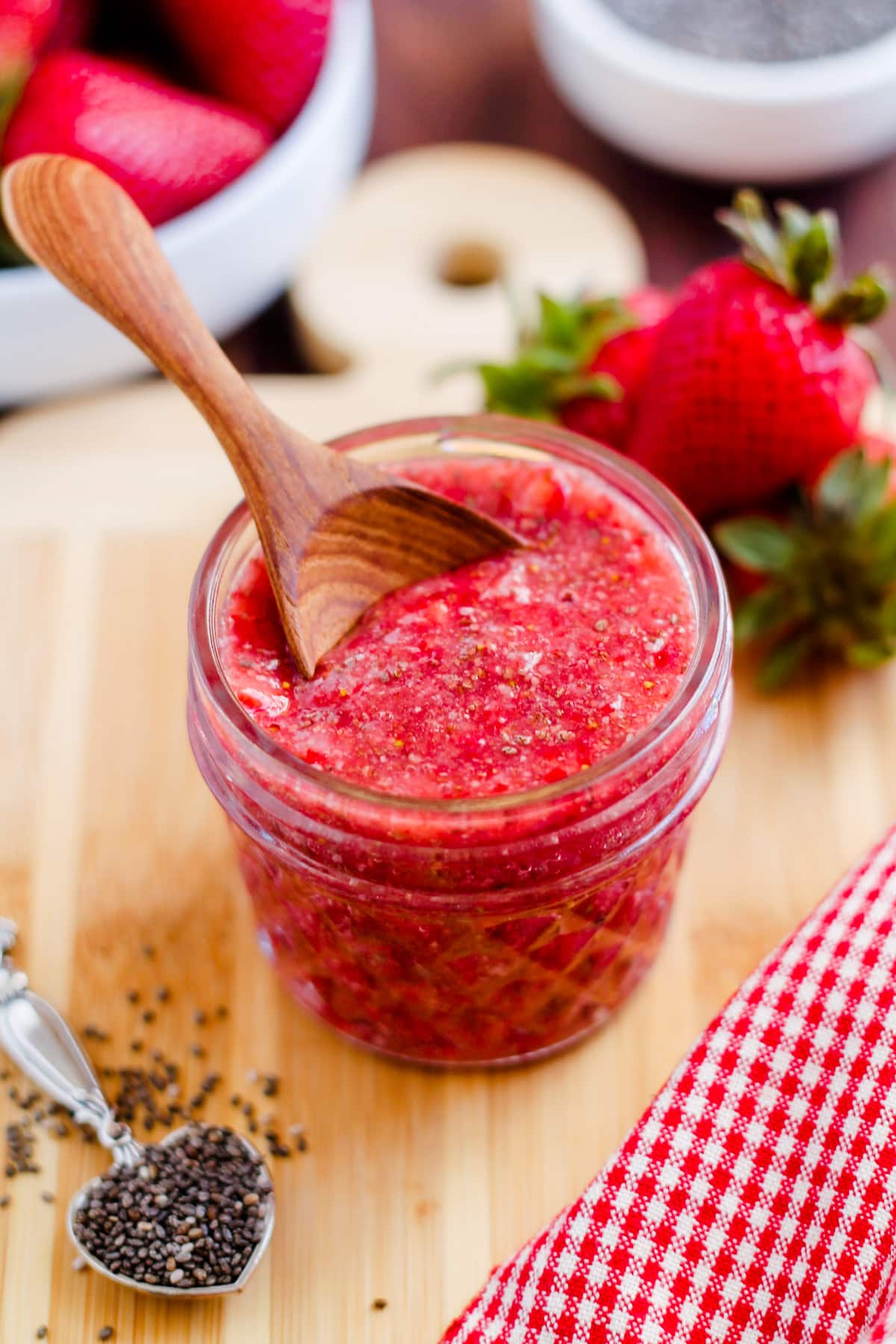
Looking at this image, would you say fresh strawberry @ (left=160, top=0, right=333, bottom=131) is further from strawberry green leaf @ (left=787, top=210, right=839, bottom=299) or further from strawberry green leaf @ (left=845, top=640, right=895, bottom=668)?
strawberry green leaf @ (left=845, top=640, right=895, bottom=668)

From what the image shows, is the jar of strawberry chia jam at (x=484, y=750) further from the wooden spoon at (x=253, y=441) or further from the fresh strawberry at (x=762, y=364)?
the fresh strawberry at (x=762, y=364)

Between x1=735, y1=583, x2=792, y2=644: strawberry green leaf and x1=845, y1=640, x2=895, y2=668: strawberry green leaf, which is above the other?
x1=735, y1=583, x2=792, y2=644: strawberry green leaf

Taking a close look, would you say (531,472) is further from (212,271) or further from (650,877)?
(212,271)

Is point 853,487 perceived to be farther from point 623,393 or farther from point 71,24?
point 71,24

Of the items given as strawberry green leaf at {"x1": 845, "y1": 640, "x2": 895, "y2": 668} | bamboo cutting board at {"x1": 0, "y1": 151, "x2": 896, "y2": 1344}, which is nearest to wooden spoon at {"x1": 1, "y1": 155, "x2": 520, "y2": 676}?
bamboo cutting board at {"x1": 0, "y1": 151, "x2": 896, "y2": 1344}

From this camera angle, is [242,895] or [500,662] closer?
[500,662]

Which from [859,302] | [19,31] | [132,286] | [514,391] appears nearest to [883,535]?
[859,302]

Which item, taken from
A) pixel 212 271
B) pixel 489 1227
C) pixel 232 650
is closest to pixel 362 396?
pixel 212 271

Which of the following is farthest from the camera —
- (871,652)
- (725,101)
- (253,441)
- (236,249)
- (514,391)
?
(725,101)
